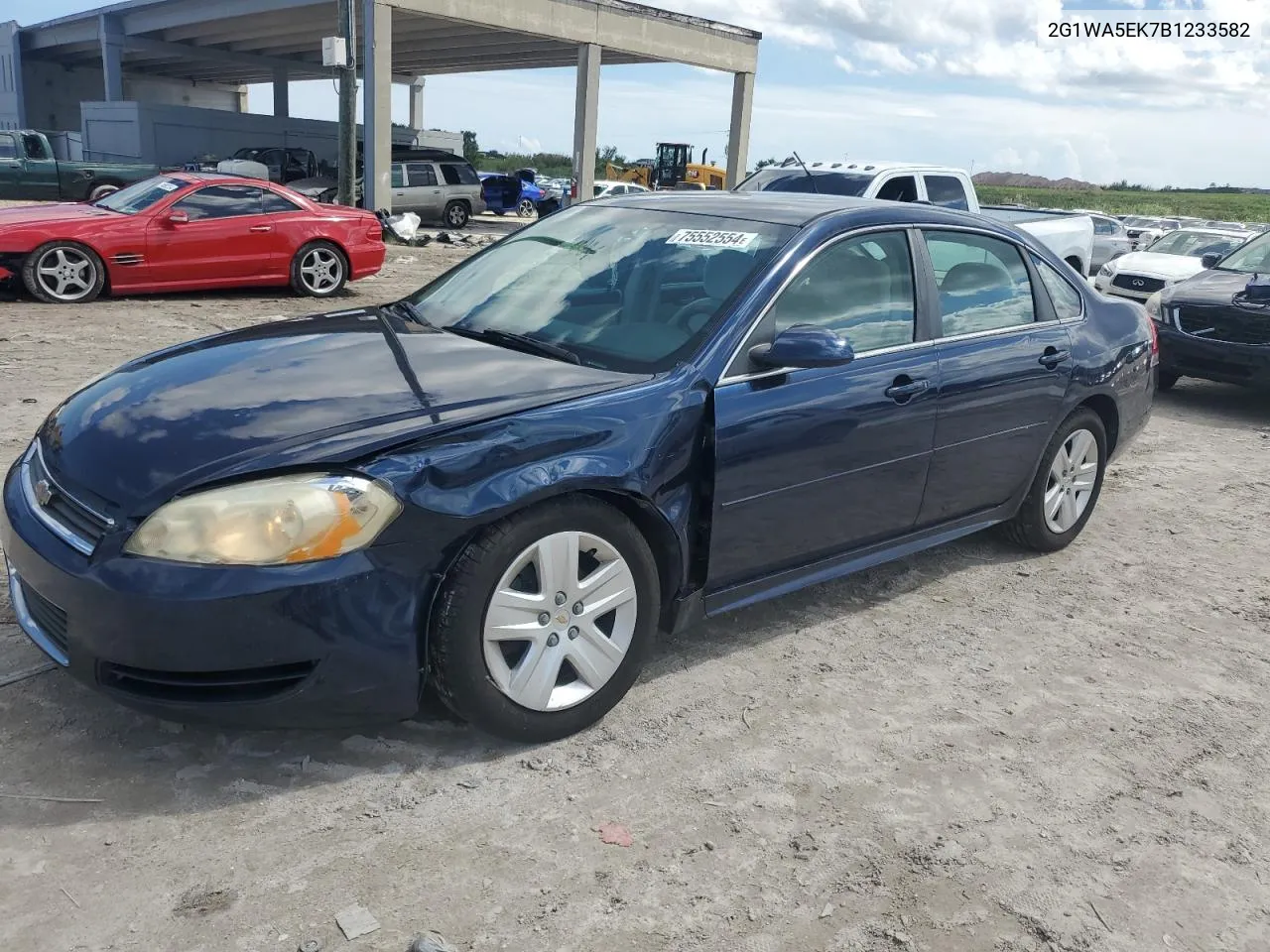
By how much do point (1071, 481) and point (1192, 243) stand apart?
1479cm

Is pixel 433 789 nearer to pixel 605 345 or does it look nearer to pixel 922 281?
pixel 605 345

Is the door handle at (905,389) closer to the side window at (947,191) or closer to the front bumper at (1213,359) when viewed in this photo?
Result: the front bumper at (1213,359)

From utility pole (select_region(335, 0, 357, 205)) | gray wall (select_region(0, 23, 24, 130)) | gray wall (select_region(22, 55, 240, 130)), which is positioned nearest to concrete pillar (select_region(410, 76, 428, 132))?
gray wall (select_region(22, 55, 240, 130))

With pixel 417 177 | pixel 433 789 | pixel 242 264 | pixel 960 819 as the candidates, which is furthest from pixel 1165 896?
pixel 417 177

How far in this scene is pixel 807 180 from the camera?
12.3 metres

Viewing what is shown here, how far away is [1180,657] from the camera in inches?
160

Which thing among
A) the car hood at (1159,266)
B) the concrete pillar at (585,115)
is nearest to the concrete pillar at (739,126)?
the concrete pillar at (585,115)

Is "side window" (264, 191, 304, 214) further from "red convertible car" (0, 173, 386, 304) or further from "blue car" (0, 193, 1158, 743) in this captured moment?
"blue car" (0, 193, 1158, 743)

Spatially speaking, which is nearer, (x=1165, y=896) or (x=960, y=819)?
(x=1165, y=896)

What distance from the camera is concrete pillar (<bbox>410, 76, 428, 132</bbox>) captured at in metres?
43.4

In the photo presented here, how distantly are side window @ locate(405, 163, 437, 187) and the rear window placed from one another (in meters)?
0.33

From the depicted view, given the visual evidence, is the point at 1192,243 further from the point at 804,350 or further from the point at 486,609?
the point at 486,609

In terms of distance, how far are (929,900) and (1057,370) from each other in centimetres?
270

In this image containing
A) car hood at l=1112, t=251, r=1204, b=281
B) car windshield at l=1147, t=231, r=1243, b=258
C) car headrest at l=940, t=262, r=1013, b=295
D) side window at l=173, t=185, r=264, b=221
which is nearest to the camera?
car headrest at l=940, t=262, r=1013, b=295
